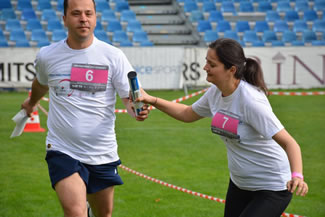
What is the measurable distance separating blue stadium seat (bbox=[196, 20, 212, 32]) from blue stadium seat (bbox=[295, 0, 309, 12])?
5339mm

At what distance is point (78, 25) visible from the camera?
434 centimetres

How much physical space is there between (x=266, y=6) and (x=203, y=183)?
22309mm

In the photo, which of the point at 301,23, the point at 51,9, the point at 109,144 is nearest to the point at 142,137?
the point at 109,144

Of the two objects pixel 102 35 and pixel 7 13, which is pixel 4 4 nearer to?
pixel 7 13

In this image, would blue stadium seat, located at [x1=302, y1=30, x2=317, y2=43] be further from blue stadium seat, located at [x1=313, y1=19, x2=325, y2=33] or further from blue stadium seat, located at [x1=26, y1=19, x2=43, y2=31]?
blue stadium seat, located at [x1=26, y1=19, x2=43, y2=31]

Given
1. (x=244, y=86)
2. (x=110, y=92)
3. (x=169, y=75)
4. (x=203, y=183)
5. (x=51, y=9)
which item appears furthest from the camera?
(x=51, y=9)

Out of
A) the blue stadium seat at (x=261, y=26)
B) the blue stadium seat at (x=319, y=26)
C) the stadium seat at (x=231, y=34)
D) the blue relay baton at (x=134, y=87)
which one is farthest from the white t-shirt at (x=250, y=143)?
the blue stadium seat at (x=319, y=26)

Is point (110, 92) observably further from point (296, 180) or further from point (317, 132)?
point (317, 132)

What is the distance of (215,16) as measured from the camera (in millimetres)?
27703

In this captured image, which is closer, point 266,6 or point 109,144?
point 109,144

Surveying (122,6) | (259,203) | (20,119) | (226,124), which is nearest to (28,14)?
(122,6)

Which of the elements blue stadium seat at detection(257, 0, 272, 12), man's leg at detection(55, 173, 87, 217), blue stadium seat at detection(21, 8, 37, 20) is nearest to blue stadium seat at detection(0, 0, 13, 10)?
blue stadium seat at detection(21, 8, 37, 20)

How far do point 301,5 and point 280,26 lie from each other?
2498 mm

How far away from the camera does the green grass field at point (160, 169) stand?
265 inches
